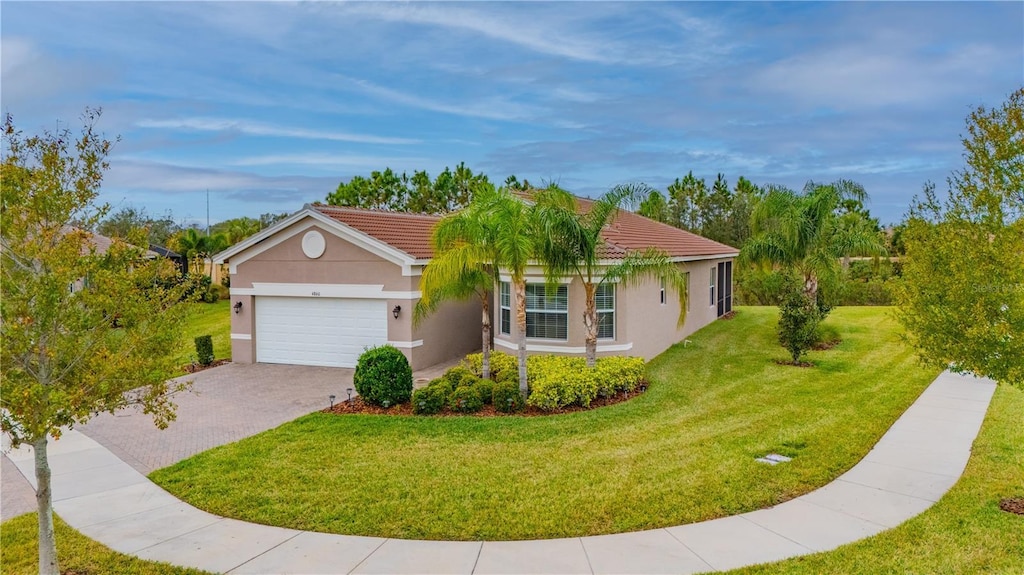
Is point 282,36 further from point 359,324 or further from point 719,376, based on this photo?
point 719,376

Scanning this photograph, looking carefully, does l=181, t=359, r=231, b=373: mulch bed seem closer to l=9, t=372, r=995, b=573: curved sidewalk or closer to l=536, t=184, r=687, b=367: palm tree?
l=9, t=372, r=995, b=573: curved sidewalk

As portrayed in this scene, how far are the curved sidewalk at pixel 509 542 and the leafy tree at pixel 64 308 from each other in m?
1.38

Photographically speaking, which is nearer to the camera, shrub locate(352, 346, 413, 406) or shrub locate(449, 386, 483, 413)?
shrub locate(449, 386, 483, 413)

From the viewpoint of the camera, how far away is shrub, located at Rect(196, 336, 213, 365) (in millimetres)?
16141

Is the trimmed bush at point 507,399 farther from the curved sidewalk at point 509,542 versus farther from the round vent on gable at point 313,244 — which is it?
the round vent on gable at point 313,244

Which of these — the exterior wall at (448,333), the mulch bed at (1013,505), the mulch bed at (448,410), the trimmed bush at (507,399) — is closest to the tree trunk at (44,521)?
the mulch bed at (448,410)

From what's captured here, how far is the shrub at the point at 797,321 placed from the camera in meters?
14.8

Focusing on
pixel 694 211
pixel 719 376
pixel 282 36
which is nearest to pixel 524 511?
pixel 719 376

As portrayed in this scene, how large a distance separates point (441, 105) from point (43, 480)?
16539mm

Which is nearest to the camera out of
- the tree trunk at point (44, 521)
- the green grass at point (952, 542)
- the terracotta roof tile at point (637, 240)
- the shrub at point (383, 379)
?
the tree trunk at point (44, 521)

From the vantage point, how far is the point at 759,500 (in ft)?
22.4

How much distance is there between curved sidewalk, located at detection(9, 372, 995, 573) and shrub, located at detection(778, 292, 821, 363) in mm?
6901

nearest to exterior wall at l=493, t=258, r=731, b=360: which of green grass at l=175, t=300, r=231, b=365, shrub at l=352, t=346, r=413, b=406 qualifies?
shrub at l=352, t=346, r=413, b=406

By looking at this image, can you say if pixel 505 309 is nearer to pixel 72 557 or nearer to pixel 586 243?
pixel 586 243
